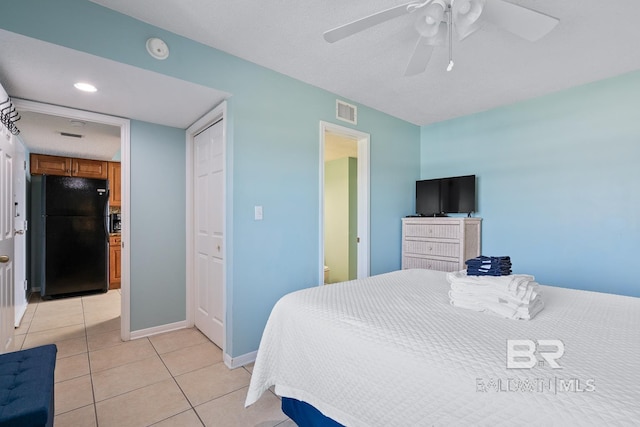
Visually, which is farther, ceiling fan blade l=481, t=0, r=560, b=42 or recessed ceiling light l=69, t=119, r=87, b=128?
recessed ceiling light l=69, t=119, r=87, b=128

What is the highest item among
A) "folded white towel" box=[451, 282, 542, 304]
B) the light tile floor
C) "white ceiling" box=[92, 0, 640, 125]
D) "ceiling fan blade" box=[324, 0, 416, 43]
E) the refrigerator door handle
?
"white ceiling" box=[92, 0, 640, 125]

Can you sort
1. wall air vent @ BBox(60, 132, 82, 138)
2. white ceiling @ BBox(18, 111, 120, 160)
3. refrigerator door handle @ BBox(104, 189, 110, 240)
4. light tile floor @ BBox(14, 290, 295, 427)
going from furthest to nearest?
refrigerator door handle @ BBox(104, 189, 110, 240), wall air vent @ BBox(60, 132, 82, 138), white ceiling @ BBox(18, 111, 120, 160), light tile floor @ BBox(14, 290, 295, 427)

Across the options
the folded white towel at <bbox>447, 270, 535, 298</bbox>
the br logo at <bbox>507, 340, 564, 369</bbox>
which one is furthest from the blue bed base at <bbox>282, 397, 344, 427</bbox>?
the folded white towel at <bbox>447, 270, 535, 298</bbox>

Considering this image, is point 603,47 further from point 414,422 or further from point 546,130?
point 414,422

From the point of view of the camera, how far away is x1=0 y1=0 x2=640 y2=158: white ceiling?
1.80m

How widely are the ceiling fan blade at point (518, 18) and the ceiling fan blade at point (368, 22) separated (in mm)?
402

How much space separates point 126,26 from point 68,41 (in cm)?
35

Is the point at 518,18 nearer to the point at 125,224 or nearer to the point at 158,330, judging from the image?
the point at 125,224

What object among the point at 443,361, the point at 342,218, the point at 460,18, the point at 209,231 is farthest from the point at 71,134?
the point at 443,361

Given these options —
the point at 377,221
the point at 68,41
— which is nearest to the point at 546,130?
the point at 377,221

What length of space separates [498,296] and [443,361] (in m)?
0.57

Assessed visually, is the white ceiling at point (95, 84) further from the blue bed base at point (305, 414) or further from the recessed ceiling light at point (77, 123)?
the blue bed base at point (305, 414)

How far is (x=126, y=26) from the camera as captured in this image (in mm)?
1889

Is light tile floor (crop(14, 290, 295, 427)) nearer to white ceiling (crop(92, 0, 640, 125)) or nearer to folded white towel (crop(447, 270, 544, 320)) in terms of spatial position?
folded white towel (crop(447, 270, 544, 320))
